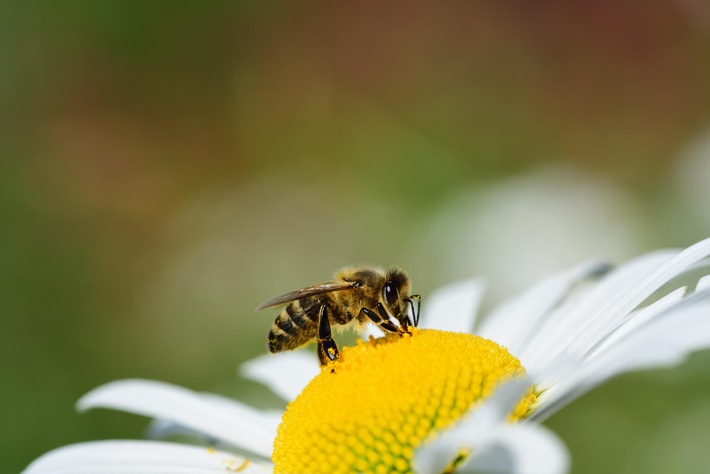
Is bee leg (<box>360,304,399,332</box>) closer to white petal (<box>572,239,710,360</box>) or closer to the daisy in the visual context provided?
the daisy

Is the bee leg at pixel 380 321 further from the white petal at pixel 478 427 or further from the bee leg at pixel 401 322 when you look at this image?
the white petal at pixel 478 427

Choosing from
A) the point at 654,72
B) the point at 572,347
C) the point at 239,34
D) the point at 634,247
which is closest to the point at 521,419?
the point at 572,347

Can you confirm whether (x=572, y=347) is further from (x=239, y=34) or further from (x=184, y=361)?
(x=239, y=34)

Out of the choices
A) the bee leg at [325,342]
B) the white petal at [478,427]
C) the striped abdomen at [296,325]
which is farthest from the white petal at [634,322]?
the striped abdomen at [296,325]

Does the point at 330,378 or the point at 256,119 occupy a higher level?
the point at 256,119

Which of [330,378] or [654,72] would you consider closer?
[330,378]
